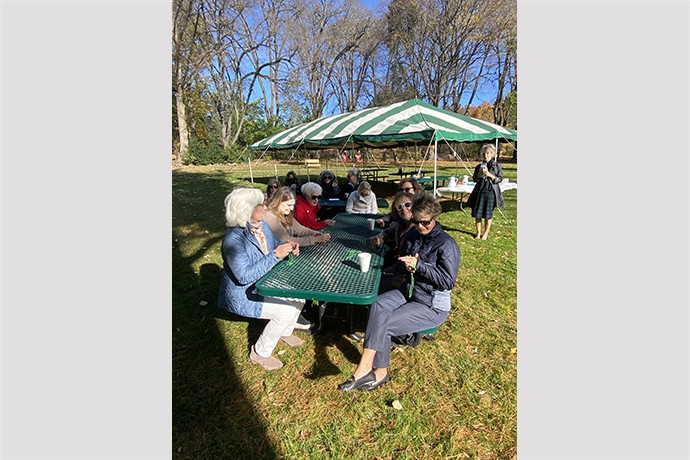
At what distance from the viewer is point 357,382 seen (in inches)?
94.0

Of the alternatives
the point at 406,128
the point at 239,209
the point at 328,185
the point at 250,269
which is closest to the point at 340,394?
the point at 250,269

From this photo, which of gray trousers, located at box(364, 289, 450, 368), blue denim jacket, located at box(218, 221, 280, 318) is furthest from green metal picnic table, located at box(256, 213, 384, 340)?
gray trousers, located at box(364, 289, 450, 368)

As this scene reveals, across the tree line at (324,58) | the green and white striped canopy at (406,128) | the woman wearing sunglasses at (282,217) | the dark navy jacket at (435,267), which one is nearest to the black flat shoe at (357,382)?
the dark navy jacket at (435,267)

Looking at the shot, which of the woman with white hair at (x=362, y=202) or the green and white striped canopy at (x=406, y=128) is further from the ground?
the green and white striped canopy at (x=406, y=128)

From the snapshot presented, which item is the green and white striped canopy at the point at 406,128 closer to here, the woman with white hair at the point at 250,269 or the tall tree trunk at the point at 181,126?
the woman with white hair at the point at 250,269

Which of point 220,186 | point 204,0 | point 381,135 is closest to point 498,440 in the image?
point 381,135

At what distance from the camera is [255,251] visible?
261 cm

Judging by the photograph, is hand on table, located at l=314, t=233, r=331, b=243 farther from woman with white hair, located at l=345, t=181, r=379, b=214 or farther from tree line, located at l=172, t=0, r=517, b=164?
tree line, located at l=172, t=0, r=517, b=164

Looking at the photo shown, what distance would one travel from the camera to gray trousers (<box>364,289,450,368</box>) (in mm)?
2312

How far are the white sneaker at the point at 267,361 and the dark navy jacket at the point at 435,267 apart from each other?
4.02ft

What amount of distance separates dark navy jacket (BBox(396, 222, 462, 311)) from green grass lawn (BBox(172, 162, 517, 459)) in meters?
0.68

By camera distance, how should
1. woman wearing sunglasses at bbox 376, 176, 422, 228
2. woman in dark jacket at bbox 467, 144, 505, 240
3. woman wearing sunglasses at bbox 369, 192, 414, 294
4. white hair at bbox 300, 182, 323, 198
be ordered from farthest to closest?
1. woman in dark jacket at bbox 467, 144, 505, 240
2. white hair at bbox 300, 182, 323, 198
3. woman wearing sunglasses at bbox 376, 176, 422, 228
4. woman wearing sunglasses at bbox 369, 192, 414, 294

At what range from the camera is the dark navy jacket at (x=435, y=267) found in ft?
7.62
